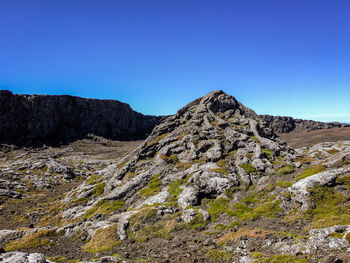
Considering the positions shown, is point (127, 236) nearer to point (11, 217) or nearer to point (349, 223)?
point (349, 223)

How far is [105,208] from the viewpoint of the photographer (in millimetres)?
41562

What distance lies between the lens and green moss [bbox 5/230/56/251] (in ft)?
106

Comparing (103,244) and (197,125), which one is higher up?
(197,125)

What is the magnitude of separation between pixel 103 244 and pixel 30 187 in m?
90.3

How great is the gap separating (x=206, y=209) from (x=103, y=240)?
1688 centimetres

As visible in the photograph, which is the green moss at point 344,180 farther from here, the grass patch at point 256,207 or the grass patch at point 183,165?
the grass patch at point 183,165

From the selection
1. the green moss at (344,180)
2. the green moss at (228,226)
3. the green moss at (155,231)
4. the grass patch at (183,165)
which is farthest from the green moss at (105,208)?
the green moss at (344,180)

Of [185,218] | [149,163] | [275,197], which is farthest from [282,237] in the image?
[149,163]

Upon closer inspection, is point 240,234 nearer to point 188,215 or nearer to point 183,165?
point 188,215

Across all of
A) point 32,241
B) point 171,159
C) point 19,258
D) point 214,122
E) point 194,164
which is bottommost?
point 32,241

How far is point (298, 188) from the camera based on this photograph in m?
29.5

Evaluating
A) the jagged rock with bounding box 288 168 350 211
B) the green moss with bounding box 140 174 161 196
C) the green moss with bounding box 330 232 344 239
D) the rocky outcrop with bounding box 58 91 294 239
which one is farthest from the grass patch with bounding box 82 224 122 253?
the jagged rock with bounding box 288 168 350 211

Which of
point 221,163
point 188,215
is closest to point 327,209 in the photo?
point 188,215

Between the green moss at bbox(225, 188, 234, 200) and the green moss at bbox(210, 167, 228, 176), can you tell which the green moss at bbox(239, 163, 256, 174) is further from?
the green moss at bbox(225, 188, 234, 200)
